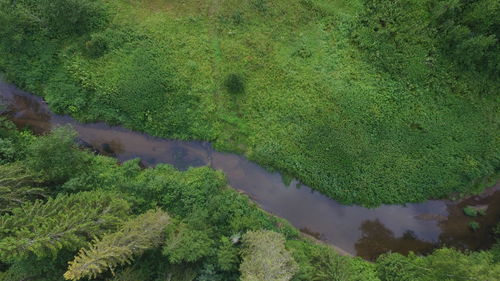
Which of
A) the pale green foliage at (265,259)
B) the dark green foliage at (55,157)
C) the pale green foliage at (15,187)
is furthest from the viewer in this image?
the dark green foliage at (55,157)

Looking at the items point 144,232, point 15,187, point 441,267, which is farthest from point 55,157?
point 441,267

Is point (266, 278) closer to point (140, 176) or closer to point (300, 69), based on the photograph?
point (140, 176)

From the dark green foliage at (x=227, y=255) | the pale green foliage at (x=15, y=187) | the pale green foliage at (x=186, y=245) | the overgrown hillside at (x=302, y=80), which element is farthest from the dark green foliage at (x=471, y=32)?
the pale green foliage at (x=15, y=187)

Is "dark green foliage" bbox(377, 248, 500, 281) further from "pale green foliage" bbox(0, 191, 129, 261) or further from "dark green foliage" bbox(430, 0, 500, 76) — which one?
"pale green foliage" bbox(0, 191, 129, 261)

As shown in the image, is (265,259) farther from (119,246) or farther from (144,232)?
(119,246)

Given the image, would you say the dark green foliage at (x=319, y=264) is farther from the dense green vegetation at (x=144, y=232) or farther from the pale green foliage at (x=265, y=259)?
the pale green foliage at (x=265, y=259)
